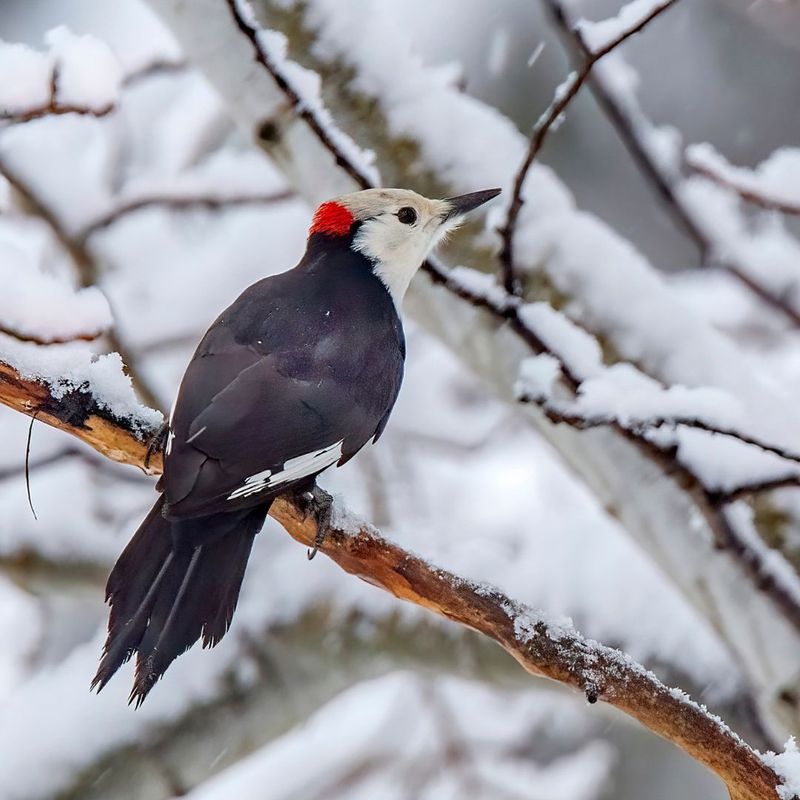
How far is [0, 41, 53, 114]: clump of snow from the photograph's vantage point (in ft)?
8.19

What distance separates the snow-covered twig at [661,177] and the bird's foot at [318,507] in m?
1.34

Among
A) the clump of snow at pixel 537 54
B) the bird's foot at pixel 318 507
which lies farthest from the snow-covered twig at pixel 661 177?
the clump of snow at pixel 537 54

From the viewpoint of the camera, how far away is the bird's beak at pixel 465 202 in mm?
2604

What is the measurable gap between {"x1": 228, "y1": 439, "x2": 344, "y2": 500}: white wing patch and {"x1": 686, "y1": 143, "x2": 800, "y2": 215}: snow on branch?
143cm

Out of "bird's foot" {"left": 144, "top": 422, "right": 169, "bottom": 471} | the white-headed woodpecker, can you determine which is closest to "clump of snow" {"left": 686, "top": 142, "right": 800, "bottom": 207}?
the white-headed woodpecker

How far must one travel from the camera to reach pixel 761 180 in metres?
2.94

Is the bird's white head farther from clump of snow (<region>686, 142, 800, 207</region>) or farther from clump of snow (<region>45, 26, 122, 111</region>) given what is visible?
clump of snow (<region>686, 142, 800, 207</region>)

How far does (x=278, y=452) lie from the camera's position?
1.96 metres

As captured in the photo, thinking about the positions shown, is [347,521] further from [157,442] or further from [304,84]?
[304,84]

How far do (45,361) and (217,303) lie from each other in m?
2.89

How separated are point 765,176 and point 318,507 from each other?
1673mm

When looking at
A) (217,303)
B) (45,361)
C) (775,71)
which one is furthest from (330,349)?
(775,71)

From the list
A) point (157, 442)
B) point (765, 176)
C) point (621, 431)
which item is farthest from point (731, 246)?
point (157, 442)

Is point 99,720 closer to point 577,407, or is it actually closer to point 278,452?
point 278,452
